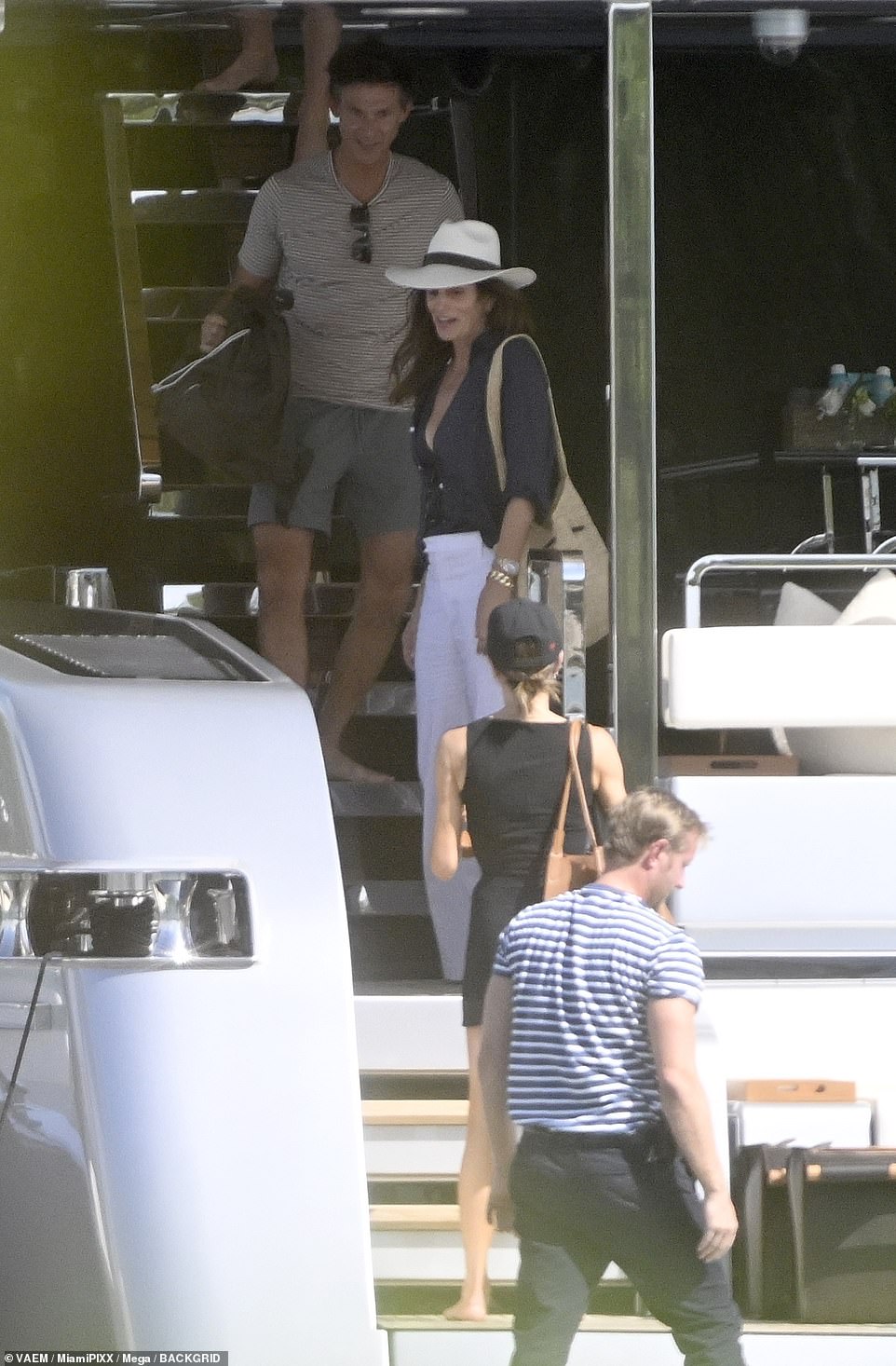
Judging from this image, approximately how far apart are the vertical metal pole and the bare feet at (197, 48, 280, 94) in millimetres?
2399

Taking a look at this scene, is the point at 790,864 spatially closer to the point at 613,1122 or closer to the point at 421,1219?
the point at 613,1122

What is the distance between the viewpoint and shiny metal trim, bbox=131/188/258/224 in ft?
19.9

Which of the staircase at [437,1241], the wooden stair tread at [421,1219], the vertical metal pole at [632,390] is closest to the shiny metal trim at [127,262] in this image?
the vertical metal pole at [632,390]

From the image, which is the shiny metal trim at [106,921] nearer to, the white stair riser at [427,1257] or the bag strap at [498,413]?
the white stair riser at [427,1257]

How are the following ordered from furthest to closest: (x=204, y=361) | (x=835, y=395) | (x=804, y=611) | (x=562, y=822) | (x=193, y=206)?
(x=835, y=395)
(x=193, y=206)
(x=204, y=361)
(x=804, y=611)
(x=562, y=822)

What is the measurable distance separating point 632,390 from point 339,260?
4.68 ft

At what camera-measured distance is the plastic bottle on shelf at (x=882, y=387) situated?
7.41m

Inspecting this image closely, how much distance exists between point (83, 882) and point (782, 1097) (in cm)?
169

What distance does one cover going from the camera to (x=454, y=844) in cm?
370

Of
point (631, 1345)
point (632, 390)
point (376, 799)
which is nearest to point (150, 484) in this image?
point (376, 799)

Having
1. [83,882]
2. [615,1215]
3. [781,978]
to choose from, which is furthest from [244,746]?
[781,978]

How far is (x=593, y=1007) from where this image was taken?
3197 millimetres

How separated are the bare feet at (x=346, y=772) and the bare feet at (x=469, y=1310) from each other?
144 centimetres

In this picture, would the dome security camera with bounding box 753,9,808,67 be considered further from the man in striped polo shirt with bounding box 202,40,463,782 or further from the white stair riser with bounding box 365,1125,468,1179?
the white stair riser with bounding box 365,1125,468,1179
